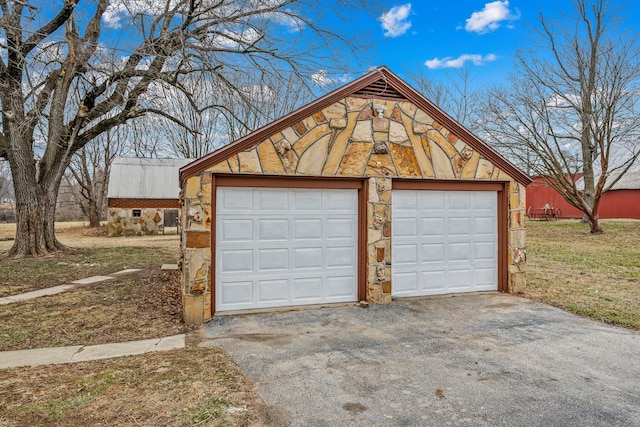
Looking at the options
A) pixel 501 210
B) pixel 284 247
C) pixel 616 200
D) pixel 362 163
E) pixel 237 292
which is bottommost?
pixel 237 292

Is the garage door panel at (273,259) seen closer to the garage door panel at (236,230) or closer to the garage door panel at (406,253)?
the garage door panel at (236,230)

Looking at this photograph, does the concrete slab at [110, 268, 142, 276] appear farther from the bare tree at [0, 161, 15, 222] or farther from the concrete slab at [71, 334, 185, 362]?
the bare tree at [0, 161, 15, 222]

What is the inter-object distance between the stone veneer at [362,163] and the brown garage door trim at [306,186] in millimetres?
106

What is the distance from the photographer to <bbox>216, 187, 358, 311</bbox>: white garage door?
634 centimetres

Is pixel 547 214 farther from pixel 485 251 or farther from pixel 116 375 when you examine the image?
pixel 116 375

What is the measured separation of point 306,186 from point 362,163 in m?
1.02

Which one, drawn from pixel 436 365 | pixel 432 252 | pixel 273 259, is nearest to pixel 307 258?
pixel 273 259

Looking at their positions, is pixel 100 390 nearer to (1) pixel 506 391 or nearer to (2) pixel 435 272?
(1) pixel 506 391

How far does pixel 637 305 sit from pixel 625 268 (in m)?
4.31

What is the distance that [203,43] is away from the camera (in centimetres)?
970

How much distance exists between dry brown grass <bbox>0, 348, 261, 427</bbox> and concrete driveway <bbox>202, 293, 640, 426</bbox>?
11.1 inches

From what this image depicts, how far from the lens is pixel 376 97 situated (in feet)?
22.8

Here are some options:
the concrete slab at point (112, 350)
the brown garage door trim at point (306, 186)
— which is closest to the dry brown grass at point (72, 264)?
the concrete slab at point (112, 350)

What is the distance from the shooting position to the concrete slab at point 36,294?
7380 millimetres
